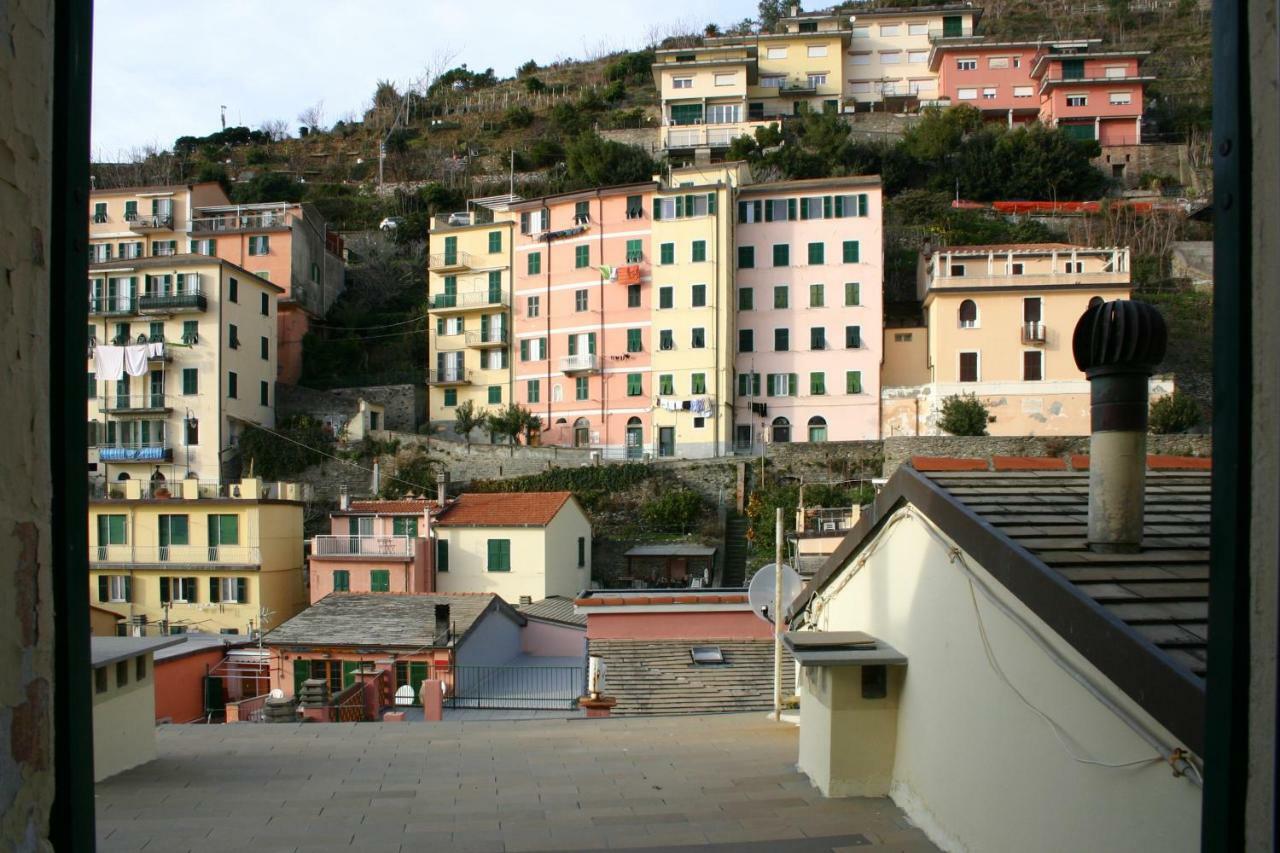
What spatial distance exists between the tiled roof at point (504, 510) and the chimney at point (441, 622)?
8.07 m

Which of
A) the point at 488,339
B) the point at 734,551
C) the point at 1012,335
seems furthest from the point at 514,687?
the point at 488,339

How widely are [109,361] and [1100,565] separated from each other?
41.0m

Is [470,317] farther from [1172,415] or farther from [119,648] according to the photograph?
[119,648]

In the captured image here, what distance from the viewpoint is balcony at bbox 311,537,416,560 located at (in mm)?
31203

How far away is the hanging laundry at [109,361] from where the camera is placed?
39125mm

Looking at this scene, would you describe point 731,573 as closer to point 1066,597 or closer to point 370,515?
point 370,515

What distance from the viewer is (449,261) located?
47.9 metres

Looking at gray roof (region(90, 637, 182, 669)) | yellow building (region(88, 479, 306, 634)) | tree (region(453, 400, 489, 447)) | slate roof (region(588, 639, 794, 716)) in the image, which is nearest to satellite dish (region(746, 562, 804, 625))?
slate roof (region(588, 639, 794, 716))

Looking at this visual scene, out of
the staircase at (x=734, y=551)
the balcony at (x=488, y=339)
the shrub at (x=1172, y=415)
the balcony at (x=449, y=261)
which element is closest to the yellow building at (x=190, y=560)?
the staircase at (x=734, y=551)

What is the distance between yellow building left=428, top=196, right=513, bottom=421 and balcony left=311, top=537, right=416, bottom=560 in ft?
50.6

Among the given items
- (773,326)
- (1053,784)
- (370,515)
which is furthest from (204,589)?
(1053,784)

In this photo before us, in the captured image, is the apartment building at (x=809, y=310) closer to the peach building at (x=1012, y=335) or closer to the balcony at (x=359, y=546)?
the peach building at (x=1012, y=335)

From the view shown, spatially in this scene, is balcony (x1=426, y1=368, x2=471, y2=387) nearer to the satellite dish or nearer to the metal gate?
the metal gate

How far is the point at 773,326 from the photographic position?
43.5 meters
